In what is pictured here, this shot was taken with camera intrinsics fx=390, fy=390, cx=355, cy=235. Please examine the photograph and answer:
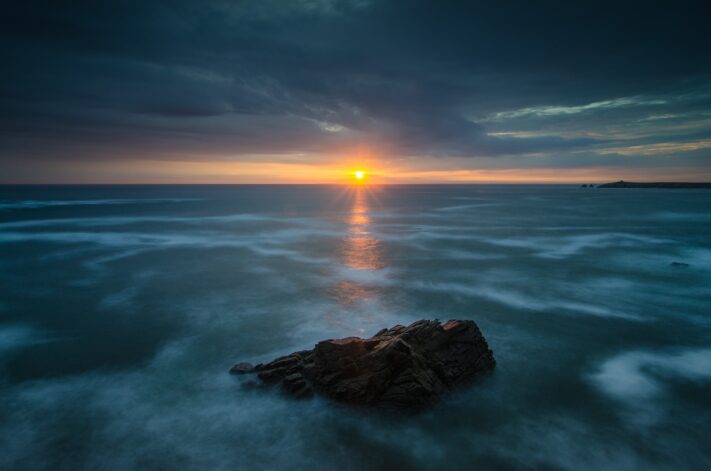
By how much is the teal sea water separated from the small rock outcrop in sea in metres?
0.65

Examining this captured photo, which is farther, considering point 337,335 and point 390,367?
point 337,335

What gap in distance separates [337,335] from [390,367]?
6.09 metres

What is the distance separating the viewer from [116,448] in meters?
11.3

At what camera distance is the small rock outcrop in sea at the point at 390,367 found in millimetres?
13266

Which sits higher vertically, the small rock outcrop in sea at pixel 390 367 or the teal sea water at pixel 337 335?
the small rock outcrop in sea at pixel 390 367

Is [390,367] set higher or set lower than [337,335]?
higher

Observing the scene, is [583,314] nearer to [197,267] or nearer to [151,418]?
[151,418]

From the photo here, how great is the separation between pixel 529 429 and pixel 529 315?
11068 mm

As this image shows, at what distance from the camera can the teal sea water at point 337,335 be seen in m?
11.3

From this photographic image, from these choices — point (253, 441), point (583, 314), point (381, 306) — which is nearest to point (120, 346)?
point (253, 441)

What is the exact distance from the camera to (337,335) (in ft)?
63.2

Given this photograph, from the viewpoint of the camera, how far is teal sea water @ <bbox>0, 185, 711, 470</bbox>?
444 inches

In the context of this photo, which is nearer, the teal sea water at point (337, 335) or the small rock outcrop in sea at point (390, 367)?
the teal sea water at point (337, 335)

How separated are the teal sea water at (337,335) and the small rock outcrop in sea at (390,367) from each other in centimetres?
65
